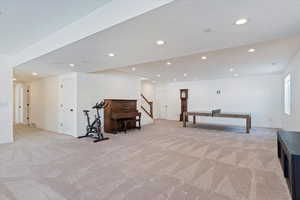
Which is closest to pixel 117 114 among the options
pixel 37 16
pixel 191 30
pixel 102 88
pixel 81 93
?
pixel 102 88

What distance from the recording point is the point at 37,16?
242cm

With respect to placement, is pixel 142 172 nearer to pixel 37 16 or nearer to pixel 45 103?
pixel 37 16

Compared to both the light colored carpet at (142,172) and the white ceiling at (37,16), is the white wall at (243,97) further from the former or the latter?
the white ceiling at (37,16)

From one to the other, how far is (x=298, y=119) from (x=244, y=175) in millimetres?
2620

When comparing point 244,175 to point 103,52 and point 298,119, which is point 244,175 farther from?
point 103,52

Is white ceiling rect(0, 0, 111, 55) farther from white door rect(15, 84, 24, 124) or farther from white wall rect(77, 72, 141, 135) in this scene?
white door rect(15, 84, 24, 124)

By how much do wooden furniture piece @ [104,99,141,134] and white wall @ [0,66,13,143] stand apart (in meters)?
2.85

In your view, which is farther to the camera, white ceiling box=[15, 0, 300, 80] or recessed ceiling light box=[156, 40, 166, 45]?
recessed ceiling light box=[156, 40, 166, 45]

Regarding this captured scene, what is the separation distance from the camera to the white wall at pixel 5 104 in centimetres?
453

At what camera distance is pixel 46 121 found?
265 inches

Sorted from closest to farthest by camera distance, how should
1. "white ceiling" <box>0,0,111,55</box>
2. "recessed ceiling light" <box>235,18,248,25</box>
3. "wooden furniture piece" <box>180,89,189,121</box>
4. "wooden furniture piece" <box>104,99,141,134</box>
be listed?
"recessed ceiling light" <box>235,18,248,25</box> → "white ceiling" <box>0,0,111,55</box> → "wooden furniture piece" <box>104,99,141,134</box> → "wooden furniture piece" <box>180,89,189,121</box>

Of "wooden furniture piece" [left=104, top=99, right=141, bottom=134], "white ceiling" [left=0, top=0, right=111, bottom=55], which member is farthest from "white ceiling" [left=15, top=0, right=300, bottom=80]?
"wooden furniture piece" [left=104, top=99, right=141, bottom=134]

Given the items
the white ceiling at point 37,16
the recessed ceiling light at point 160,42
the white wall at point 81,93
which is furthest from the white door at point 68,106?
the recessed ceiling light at point 160,42

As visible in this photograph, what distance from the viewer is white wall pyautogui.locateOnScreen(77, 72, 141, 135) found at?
5.48 m
